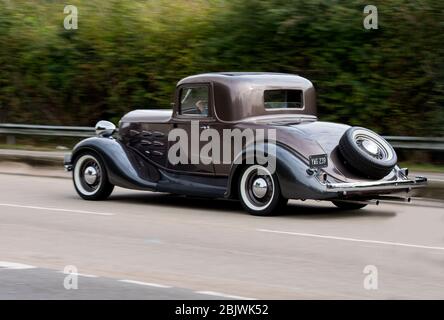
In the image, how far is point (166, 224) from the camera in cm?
1161

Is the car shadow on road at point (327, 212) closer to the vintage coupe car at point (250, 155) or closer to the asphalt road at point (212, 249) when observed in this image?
the asphalt road at point (212, 249)

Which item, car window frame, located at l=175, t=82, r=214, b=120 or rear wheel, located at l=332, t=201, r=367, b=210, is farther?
rear wheel, located at l=332, t=201, r=367, b=210

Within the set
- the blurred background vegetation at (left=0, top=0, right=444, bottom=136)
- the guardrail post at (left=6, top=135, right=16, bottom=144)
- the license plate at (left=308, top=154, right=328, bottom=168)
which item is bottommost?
the license plate at (left=308, top=154, right=328, bottom=168)

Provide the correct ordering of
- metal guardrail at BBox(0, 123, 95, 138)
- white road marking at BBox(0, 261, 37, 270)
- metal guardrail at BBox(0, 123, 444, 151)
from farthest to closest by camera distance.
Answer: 1. metal guardrail at BBox(0, 123, 95, 138)
2. metal guardrail at BBox(0, 123, 444, 151)
3. white road marking at BBox(0, 261, 37, 270)

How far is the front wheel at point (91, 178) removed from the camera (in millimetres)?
13781

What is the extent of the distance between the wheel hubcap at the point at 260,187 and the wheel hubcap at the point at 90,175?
2.78m

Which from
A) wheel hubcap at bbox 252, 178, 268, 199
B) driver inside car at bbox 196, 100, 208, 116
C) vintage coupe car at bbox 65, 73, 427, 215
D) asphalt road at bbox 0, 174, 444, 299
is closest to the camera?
asphalt road at bbox 0, 174, 444, 299

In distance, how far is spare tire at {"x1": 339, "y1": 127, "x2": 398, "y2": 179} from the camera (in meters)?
11.7

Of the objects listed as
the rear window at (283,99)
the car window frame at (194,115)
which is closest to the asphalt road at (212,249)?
the car window frame at (194,115)

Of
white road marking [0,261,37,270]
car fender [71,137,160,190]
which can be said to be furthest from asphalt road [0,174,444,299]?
car fender [71,137,160,190]

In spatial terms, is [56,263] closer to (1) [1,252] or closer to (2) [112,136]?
(1) [1,252]

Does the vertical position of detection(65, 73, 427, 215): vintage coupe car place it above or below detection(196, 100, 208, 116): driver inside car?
below

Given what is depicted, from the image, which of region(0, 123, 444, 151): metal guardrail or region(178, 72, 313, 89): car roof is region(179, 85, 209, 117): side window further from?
region(0, 123, 444, 151): metal guardrail

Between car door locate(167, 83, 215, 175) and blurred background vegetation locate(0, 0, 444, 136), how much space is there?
5182mm
